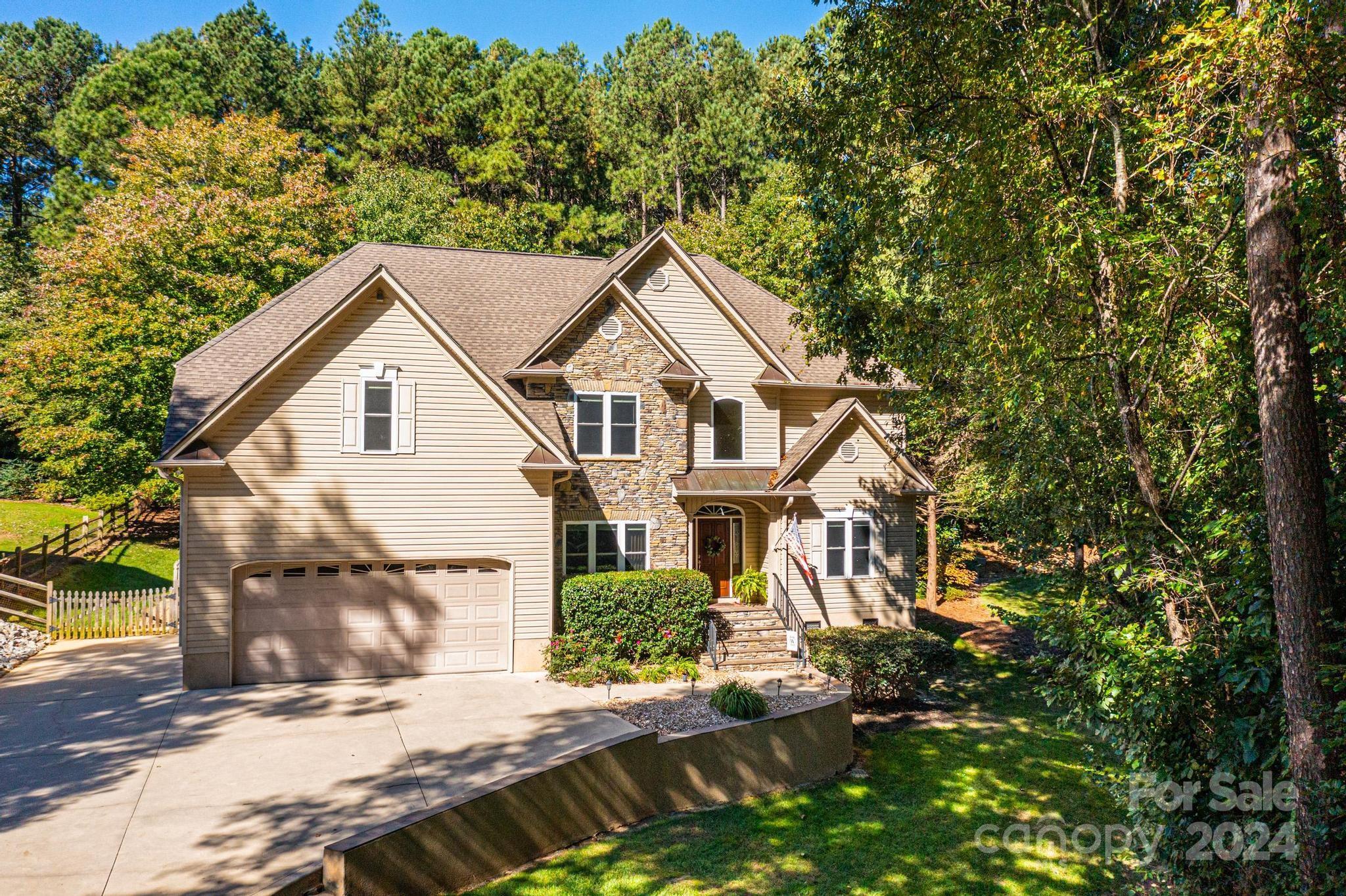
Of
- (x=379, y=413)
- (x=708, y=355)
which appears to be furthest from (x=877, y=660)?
(x=379, y=413)

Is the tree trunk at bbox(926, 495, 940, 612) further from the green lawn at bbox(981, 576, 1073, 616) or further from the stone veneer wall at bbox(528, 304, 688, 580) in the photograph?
the stone veneer wall at bbox(528, 304, 688, 580)

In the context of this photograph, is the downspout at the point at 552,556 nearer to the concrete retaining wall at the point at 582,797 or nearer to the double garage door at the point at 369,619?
the double garage door at the point at 369,619

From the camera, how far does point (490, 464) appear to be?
14.8m

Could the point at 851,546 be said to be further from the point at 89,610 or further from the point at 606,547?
the point at 89,610

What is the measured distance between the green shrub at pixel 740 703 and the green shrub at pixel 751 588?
594cm

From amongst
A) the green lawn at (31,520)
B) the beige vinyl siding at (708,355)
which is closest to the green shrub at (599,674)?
the beige vinyl siding at (708,355)

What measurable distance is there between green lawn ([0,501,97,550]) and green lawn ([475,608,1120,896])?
23.8m

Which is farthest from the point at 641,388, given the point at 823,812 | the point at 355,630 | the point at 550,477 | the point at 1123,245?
the point at 1123,245

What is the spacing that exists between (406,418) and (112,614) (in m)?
9.17

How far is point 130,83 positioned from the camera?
1468 inches

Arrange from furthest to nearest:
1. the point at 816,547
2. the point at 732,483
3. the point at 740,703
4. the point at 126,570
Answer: the point at 126,570 → the point at 816,547 → the point at 732,483 → the point at 740,703


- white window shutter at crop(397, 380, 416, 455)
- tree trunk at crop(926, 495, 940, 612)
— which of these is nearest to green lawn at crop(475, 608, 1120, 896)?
white window shutter at crop(397, 380, 416, 455)

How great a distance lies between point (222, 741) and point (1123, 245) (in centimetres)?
1244

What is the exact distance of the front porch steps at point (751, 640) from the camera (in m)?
15.9
